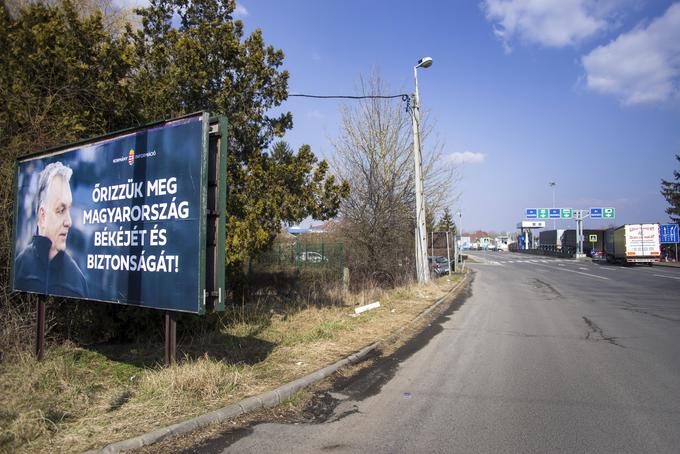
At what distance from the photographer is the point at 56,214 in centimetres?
656

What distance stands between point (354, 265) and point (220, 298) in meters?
13.1

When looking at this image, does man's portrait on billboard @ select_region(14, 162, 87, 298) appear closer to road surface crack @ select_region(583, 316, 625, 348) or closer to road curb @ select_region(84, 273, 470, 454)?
road curb @ select_region(84, 273, 470, 454)

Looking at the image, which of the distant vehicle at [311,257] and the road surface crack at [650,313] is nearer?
the road surface crack at [650,313]

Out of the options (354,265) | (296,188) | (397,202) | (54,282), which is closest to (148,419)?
(54,282)

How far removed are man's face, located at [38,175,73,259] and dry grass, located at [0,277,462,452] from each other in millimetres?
1631

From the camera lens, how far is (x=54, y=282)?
643 cm

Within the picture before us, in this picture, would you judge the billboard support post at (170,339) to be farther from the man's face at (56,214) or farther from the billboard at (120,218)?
the man's face at (56,214)

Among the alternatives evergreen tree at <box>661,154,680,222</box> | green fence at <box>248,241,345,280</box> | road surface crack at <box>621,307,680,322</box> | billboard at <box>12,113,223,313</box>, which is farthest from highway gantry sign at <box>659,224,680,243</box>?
billboard at <box>12,113,223,313</box>

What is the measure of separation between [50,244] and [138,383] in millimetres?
2586

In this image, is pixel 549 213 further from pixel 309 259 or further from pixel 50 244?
pixel 50 244

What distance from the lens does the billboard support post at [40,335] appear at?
20.6ft

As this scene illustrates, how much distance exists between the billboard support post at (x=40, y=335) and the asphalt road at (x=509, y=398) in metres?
3.69

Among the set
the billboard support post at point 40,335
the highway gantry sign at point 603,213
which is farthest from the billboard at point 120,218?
the highway gantry sign at point 603,213

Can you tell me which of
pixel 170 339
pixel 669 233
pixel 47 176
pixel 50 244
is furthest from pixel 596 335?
pixel 669 233
